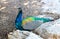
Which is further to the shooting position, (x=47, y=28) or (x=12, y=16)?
(x=12, y=16)

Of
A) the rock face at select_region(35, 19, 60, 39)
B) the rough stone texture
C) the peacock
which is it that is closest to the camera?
the rock face at select_region(35, 19, 60, 39)

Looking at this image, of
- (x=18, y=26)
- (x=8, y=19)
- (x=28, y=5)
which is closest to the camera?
(x=18, y=26)

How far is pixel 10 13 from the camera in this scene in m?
3.99

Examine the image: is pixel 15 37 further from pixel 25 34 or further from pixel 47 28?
pixel 47 28

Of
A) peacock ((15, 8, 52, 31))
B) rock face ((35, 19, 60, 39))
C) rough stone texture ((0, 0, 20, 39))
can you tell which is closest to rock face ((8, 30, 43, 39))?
rock face ((35, 19, 60, 39))

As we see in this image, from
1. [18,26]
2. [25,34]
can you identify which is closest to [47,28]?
[25,34]

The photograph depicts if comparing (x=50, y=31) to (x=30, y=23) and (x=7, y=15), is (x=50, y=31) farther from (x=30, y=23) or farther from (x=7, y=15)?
(x=7, y=15)

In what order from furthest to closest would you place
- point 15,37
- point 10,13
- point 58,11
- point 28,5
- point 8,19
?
point 28,5, point 10,13, point 8,19, point 58,11, point 15,37

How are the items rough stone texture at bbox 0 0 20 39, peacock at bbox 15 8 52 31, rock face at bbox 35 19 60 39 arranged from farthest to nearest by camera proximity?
rough stone texture at bbox 0 0 20 39
peacock at bbox 15 8 52 31
rock face at bbox 35 19 60 39

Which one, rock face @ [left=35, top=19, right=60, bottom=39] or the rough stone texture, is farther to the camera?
the rough stone texture

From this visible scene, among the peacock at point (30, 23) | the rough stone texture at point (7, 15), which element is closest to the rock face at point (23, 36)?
the peacock at point (30, 23)

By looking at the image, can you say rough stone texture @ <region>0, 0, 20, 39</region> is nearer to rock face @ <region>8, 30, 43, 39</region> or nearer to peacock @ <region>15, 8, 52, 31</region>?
peacock @ <region>15, 8, 52, 31</region>

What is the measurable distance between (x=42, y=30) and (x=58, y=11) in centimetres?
102

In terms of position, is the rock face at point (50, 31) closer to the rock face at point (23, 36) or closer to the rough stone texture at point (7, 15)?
the rock face at point (23, 36)
